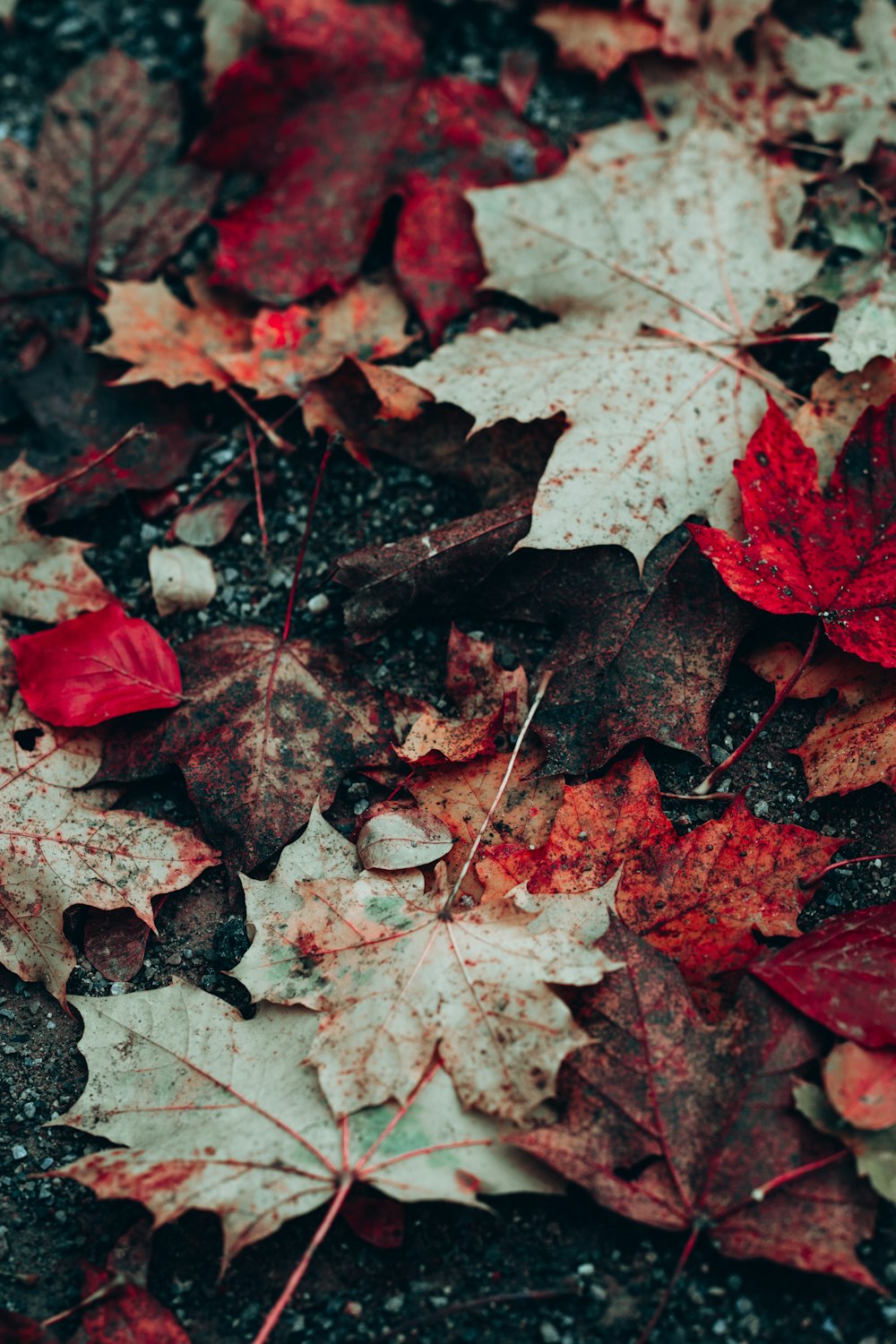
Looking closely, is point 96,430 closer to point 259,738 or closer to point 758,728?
point 259,738

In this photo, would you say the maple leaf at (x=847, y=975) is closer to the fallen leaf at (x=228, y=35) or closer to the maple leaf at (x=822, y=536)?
the maple leaf at (x=822, y=536)

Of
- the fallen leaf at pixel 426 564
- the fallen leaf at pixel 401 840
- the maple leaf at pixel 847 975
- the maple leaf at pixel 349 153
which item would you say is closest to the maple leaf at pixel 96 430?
the maple leaf at pixel 349 153

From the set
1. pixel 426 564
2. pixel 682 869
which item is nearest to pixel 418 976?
pixel 682 869

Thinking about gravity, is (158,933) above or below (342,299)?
below

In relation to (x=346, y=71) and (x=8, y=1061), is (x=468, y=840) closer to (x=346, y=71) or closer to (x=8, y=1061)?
(x=8, y=1061)

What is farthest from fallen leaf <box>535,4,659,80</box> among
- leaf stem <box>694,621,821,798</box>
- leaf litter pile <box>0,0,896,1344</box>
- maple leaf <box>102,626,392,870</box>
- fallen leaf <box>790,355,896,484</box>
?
maple leaf <box>102,626,392,870</box>

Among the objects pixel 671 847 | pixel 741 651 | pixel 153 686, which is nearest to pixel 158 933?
pixel 153 686
